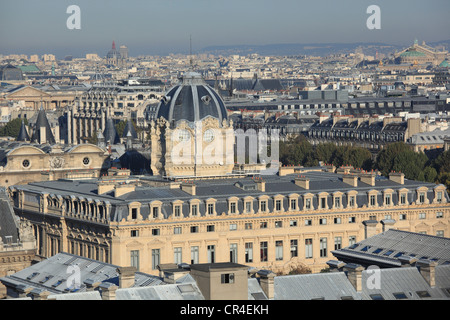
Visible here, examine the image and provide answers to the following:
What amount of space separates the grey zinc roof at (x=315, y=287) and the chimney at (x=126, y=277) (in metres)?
5.24

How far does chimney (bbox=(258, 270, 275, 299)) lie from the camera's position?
184 feet

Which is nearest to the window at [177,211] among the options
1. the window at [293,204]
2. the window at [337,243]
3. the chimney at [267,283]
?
the window at [293,204]

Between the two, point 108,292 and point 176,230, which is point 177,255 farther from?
point 108,292

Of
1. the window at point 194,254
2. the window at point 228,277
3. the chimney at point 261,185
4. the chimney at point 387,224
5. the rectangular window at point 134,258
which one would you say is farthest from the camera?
the chimney at point 261,185

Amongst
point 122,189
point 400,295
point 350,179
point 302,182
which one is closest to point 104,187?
point 122,189

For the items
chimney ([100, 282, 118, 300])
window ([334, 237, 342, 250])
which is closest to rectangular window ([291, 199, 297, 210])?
window ([334, 237, 342, 250])

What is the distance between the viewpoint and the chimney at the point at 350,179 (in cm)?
8862

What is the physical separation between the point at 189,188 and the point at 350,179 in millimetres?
10061

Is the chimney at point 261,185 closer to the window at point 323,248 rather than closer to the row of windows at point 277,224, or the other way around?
the row of windows at point 277,224

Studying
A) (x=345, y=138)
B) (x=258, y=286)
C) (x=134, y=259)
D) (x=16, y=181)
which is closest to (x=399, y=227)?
(x=134, y=259)

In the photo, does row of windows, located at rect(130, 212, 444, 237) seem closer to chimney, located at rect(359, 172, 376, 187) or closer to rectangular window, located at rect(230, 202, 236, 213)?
rectangular window, located at rect(230, 202, 236, 213)

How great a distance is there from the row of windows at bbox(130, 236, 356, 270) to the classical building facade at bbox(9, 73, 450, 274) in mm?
52
